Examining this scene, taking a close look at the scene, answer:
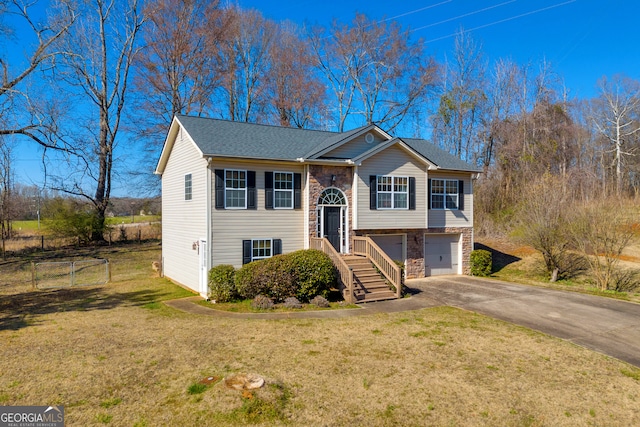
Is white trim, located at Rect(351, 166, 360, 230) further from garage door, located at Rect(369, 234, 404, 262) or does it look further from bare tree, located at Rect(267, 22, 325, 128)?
bare tree, located at Rect(267, 22, 325, 128)

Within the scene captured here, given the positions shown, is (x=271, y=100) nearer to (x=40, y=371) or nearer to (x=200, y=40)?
(x=200, y=40)

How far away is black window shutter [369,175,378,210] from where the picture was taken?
1623cm

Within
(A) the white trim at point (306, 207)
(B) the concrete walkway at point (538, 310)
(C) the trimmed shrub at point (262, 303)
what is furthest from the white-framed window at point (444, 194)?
(C) the trimmed shrub at point (262, 303)

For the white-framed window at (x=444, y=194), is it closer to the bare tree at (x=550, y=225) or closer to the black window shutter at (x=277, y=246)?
the bare tree at (x=550, y=225)

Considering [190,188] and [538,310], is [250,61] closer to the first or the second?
[190,188]

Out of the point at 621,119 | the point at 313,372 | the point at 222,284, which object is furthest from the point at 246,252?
the point at 621,119

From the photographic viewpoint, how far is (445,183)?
19.0m

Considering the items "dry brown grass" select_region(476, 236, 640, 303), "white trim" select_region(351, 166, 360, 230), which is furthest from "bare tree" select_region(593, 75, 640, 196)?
"white trim" select_region(351, 166, 360, 230)

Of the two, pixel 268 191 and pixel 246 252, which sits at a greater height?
pixel 268 191

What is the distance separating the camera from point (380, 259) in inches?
581

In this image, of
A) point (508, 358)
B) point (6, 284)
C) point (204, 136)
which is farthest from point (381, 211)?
point (6, 284)

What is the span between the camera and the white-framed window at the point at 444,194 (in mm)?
18684

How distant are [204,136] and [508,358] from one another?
12.2 m

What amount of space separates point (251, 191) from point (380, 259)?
5474 millimetres
